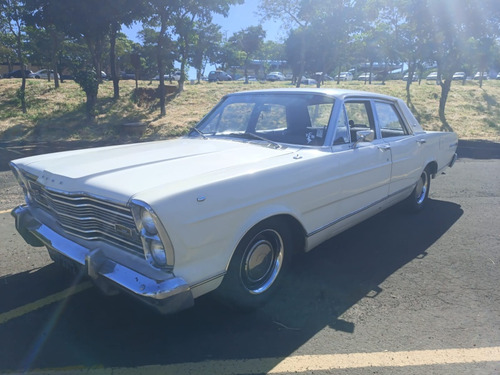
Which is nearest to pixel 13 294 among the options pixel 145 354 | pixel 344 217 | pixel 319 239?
pixel 145 354

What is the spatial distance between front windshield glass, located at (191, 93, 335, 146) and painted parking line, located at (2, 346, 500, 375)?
185 cm

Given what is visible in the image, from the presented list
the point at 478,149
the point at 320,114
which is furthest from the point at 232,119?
the point at 478,149

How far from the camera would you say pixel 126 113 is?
53.6ft

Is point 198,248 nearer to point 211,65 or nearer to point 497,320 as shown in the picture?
point 497,320

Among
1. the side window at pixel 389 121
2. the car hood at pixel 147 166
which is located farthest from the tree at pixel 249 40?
the car hood at pixel 147 166

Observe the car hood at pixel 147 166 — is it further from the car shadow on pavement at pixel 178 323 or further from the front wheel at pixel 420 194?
the front wheel at pixel 420 194

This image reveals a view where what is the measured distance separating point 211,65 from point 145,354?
179ft

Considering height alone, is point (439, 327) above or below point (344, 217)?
below

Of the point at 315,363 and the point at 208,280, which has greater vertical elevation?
the point at 208,280

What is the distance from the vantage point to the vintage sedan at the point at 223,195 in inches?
94.2

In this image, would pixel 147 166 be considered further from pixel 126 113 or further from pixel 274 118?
pixel 126 113

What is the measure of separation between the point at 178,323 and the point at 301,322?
915 mm

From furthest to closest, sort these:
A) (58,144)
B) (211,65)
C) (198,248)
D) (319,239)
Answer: (211,65), (58,144), (319,239), (198,248)

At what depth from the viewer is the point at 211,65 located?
54.2 meters
